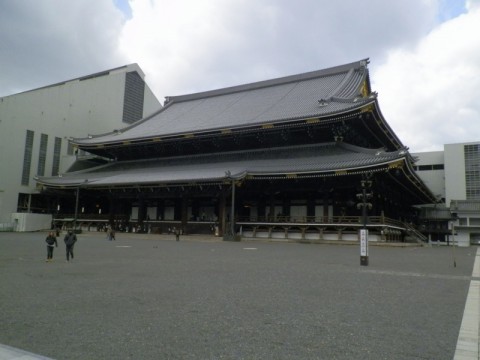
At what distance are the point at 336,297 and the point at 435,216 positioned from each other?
51.0m

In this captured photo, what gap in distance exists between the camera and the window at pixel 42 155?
156ft

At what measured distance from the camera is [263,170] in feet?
105

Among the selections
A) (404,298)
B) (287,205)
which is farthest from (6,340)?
(287,205)

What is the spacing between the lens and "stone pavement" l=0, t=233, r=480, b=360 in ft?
17.1

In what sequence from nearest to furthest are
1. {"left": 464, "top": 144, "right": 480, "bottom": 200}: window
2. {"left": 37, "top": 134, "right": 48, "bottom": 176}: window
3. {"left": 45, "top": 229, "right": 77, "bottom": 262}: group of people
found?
{"left": 45, "top": 229, "right": 77, "bottom": 262}: group of people → {"left": 37, "top": 134, "right": 48, "bottom": 176}: window → {"left": 464, "top": 144, "right": 480, "bottom": 200}: window

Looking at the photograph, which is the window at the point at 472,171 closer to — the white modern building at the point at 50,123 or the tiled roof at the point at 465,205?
the tiled roof at the point at 465,205

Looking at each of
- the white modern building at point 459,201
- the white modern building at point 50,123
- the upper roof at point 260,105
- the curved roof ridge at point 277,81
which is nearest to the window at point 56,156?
the white modern building at point 50,123

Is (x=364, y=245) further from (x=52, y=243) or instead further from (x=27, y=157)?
(x=27, y=157)

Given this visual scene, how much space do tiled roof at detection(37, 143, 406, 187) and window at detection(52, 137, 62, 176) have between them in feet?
12.8

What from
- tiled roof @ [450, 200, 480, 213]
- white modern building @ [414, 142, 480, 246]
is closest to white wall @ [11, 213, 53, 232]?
white modern building @ [414, 142, 480, 246]

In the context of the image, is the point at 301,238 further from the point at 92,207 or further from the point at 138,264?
the point at 92,207

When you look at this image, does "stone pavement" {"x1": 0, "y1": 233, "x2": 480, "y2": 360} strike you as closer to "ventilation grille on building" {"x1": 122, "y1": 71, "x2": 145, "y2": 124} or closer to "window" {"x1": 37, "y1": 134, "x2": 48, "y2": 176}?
"window" {"x1": 37, "y1": 134, "x2": 48, "y2": 176}

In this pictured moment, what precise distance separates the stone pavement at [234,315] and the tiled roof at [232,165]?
17583 millimetres

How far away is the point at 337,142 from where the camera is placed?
33969 mm
